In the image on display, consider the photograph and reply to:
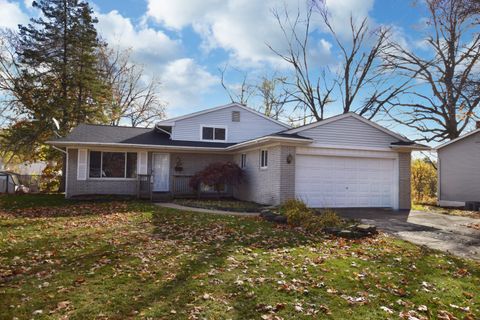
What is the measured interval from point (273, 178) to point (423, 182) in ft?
53.5

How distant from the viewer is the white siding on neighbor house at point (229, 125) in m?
19.7

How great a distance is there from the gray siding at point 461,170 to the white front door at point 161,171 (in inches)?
598

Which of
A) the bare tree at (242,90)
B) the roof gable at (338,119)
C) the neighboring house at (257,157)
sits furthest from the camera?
the bare tree at (242,90)

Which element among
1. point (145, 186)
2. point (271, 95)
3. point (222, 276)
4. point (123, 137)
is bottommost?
point (222, 276)

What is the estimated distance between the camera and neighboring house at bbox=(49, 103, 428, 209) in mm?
14531

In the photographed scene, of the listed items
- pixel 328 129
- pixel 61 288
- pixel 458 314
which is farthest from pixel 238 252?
pixel 328 129

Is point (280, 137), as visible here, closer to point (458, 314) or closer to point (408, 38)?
point (458, 314)

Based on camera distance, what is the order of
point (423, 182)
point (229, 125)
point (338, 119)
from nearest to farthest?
point (338, 119) → point (229, 125) → point (423, 182)

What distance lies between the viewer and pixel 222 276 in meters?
5.43

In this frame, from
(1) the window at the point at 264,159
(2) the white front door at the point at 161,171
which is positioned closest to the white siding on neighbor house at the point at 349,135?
(1) the window at the point at 264,159

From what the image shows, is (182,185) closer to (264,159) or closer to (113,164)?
(113,164)

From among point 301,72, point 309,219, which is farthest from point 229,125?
point 301,72

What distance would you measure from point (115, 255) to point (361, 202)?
11.6m

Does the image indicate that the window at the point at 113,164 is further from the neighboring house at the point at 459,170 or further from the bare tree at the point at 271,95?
the bare tree at the point at 271,95
